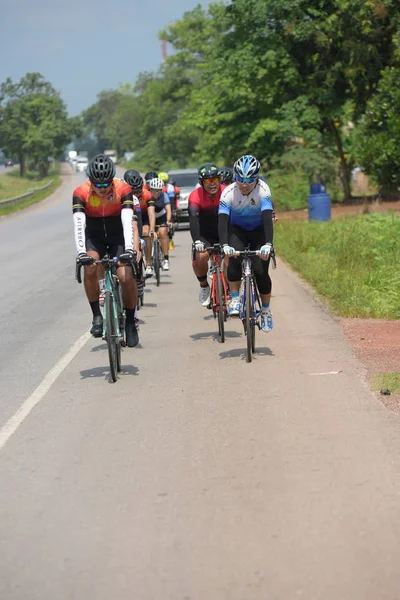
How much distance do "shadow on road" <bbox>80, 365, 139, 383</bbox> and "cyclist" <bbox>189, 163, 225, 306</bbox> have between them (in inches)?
76.4

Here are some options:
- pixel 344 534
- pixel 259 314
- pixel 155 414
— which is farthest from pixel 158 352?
pixel 344 534

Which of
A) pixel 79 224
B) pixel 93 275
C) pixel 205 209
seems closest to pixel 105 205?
pixel 79 224

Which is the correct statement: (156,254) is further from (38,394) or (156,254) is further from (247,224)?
(38,394)

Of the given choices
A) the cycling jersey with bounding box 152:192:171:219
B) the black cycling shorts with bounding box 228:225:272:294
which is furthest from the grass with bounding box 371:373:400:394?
the cycling jersey with bounding box 152:192:171:219

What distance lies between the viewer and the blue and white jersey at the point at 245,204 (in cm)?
1093


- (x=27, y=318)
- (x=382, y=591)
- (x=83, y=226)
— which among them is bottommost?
(x=27, y=318)

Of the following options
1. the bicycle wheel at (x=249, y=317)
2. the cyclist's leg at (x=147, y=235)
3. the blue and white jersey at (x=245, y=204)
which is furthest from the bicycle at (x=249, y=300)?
the cyclist's leg at (x=147, y=235)

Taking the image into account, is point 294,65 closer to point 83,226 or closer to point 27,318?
point 27,318

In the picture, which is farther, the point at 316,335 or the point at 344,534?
the point at 316,335

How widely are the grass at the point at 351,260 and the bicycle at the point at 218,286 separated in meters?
2.42

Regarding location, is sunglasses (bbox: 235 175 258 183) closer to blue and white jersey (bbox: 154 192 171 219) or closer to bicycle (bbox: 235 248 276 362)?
bicycle (bbox: 235 248 276 362)

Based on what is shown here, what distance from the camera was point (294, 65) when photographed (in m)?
40.0

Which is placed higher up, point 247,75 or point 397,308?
point 247,75

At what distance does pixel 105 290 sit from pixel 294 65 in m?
31.7
